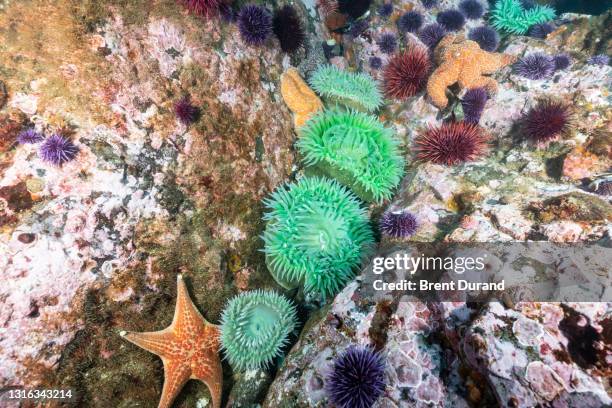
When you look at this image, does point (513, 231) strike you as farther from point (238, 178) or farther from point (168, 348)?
point (168, 348)

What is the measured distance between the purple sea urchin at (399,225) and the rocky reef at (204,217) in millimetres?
46

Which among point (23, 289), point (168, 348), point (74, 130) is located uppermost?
point (74, 130)

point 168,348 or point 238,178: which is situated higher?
point 238,178

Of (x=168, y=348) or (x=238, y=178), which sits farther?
(x=238, y=178)

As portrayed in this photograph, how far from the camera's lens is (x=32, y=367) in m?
3.02

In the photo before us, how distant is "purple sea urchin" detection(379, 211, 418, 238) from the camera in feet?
13.0

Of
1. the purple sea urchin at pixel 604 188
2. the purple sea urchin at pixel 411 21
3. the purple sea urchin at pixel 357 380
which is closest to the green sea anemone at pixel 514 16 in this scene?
the purple sea urchin at pixel 411 21

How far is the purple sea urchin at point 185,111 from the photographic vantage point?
3765 millimetres

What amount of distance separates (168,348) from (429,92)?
5.09 m

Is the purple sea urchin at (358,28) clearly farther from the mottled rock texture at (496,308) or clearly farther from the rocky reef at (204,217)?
the rocky reef at (204,217)

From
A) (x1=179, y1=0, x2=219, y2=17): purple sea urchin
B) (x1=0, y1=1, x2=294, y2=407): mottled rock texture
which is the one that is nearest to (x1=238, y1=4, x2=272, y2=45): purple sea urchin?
(x1=0, y1=1, x2=294, y2=407): mottled rock texture

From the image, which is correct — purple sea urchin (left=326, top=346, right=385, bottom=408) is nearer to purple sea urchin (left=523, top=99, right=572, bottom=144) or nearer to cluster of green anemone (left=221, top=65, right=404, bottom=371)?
cluster of green anemone (left=221, top=65, right=404, bottom=371)

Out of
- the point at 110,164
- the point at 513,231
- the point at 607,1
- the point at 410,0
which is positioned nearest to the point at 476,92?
the point at 513,231

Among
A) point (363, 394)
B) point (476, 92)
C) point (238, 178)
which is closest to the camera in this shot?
point (363, 394)
